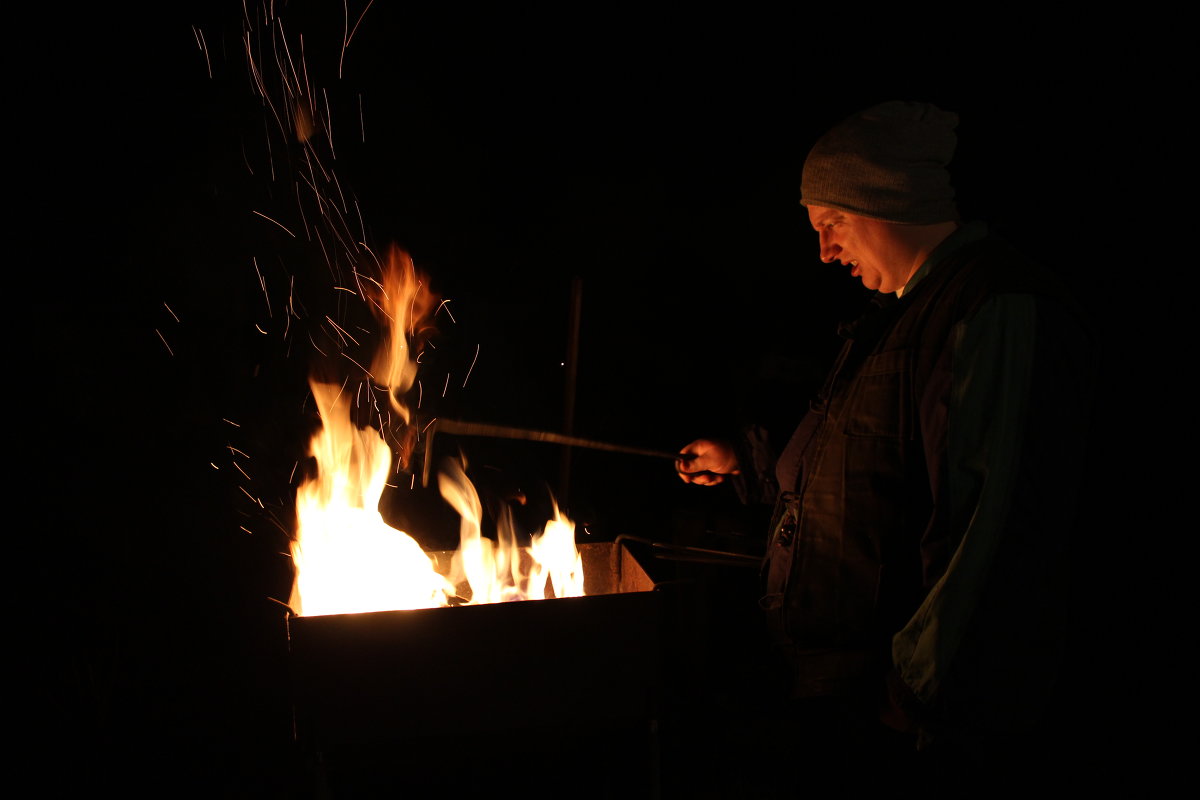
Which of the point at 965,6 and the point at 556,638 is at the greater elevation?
the point at 965,6

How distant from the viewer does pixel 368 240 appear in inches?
195

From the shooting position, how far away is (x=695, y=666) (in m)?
4.07

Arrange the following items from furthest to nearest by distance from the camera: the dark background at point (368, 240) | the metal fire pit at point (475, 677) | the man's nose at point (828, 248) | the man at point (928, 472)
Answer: the dark background at point (368, 240) < the man's nose at point (828, 248) < the metal fire pit at point (475, 677) < the man at point (928, 472)

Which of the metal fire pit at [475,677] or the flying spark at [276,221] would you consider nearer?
the metal fire pit at [475,677]

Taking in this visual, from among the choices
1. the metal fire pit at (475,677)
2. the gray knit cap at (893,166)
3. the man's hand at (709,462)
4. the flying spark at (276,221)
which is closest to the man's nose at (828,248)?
the gray knit cap at (893,166)

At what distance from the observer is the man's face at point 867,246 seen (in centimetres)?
222

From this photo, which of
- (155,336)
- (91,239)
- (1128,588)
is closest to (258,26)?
(91,239)

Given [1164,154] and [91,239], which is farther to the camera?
[91,239]

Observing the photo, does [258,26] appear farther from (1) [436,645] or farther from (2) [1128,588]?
(2) [1128,588]

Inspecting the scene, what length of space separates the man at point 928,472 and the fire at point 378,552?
3.16ft

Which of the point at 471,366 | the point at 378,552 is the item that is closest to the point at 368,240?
the point at 471,366

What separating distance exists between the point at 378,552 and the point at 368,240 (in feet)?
9.37

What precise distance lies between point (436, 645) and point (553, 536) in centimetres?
77

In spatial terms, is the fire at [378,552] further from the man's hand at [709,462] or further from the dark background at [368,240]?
the dark background at [368,240]
